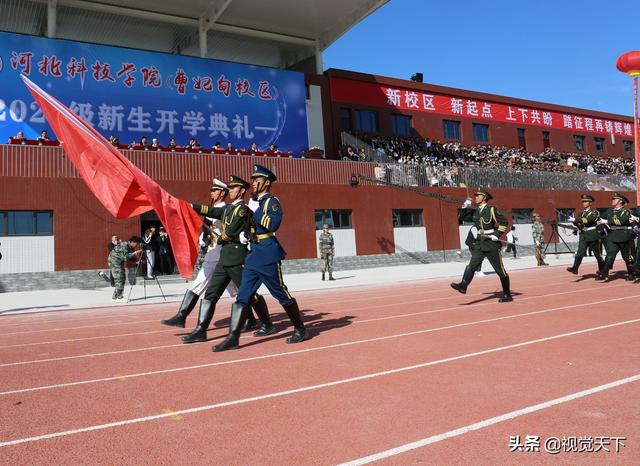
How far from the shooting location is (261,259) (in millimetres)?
6113

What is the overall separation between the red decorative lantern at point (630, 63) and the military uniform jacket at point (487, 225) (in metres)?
16.9

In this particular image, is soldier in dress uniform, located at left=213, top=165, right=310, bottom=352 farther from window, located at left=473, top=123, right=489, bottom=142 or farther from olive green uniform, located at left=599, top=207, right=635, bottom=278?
window, located at left=473, top=123, right=489, bottom=142

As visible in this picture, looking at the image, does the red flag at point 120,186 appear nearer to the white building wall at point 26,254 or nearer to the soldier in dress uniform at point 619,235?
the soldier in dress uniform at point 619,235

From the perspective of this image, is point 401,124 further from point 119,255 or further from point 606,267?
point 119,255

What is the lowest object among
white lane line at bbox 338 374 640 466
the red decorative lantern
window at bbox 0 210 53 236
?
white lane line at bbox 338 374 640 466

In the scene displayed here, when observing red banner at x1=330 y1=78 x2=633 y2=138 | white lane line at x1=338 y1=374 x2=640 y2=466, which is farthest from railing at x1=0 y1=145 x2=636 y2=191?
white lane line at x1=338 y1=374 x2=640 y2=466

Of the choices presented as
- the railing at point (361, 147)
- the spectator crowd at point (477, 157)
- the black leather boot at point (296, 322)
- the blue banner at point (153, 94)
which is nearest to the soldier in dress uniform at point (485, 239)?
the black leather boot at point (296, 322)

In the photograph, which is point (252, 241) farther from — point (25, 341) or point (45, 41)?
point (45, 41)

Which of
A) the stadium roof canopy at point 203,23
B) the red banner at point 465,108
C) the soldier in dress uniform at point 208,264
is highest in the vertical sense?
the stadium roof canopy at point 203,23

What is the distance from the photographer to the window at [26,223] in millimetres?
16719

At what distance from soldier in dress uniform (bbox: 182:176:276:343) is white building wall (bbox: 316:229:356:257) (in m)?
16.0

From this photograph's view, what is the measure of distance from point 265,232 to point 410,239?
63.9ft

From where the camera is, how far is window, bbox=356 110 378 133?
3098cm

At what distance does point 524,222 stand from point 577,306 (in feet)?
73.8
